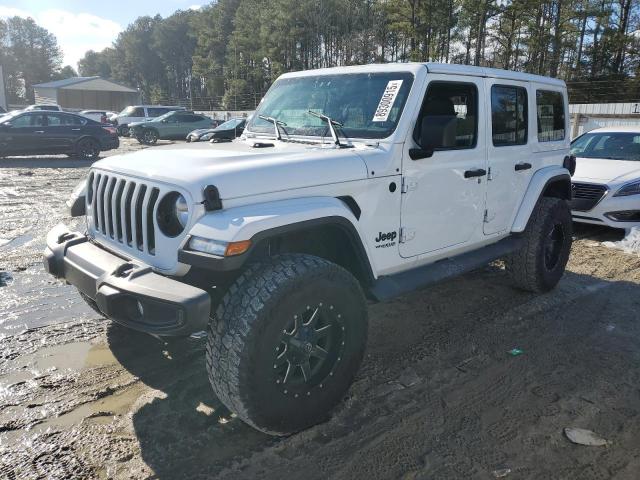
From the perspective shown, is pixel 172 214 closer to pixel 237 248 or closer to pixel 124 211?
pixel 124 211

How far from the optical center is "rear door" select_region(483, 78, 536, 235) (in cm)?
438

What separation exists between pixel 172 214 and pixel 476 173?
2.45 meters

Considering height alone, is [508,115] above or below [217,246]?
above

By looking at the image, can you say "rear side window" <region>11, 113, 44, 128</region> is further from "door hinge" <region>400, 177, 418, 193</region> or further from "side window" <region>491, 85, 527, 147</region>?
"door hinge" <region>400, 177, 418, 193</region>

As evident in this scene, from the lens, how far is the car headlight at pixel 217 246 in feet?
8.24

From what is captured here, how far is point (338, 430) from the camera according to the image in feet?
9.99

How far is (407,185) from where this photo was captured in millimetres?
3549

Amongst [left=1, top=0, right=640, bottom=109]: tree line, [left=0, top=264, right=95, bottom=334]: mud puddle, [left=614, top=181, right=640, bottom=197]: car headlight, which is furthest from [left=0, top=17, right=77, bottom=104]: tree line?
[left=614, top=181, right=640, bottom=197]: car headlight

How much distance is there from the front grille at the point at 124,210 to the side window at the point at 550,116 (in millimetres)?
3777

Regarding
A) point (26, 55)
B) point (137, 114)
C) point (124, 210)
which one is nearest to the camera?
point (124, 210)

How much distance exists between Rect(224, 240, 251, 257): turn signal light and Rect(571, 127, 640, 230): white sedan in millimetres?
6618

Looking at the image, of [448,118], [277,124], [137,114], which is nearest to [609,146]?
[448,118]

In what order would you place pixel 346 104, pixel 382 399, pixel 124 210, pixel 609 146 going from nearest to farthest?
pixel 124 210 < pixel 382 399 < pixel 346 104 < pixel 609 146

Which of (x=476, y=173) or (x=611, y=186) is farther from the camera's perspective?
(x=611, y=186)
